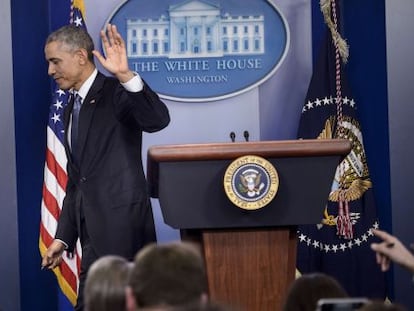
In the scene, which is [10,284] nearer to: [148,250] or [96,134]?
[96,134]

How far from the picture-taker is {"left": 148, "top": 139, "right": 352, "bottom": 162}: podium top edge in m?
4.11

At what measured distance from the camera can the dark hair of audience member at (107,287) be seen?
10.6ft

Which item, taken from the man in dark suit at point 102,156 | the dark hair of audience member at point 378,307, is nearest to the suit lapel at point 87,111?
the man in dark suit at point 102,156

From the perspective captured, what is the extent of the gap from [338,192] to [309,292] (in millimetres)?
3488

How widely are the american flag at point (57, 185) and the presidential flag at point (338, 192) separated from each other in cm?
146

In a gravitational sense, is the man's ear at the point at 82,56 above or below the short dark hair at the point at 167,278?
above

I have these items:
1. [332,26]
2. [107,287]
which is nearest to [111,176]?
[107,287]

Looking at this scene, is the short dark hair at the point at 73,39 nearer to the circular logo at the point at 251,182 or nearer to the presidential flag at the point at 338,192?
the circular logo at the point at 251,182

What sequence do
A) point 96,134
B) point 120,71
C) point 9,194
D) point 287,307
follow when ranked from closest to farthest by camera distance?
point 287,307 → point 120,71 → point 96,134 → point 9,194

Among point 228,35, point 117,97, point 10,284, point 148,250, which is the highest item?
point 228,35

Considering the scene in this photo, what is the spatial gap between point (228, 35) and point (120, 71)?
8.54 feet

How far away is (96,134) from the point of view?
4.92 meters

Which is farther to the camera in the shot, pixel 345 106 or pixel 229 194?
pixel 345 106

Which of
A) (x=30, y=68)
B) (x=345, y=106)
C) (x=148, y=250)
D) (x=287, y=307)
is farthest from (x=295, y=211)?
(x=30, y=68)
